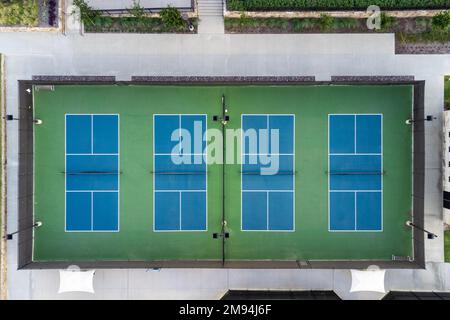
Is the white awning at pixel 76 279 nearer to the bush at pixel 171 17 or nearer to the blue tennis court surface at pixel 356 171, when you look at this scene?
the blue tennis court surface at pixel 356 171

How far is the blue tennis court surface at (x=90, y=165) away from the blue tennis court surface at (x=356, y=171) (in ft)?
30.7

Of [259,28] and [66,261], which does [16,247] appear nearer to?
[66,261]

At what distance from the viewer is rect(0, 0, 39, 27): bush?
572 inches

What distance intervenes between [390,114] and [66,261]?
597 inches

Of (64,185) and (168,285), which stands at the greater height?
(64,185)

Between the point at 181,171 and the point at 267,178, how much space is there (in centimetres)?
372

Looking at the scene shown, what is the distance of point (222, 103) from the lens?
14.6 meters

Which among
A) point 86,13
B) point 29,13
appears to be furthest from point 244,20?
point 29,13

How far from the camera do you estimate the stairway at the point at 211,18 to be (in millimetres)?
14828

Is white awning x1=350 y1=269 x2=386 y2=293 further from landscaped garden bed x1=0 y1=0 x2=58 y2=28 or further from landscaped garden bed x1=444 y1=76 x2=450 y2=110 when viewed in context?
landscaped garden bed x1=0 y1=0 x2=58 y2=28

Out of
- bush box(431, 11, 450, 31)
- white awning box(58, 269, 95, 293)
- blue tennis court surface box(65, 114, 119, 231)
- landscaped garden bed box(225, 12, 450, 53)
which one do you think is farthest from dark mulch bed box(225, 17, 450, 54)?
white awning box(58, 269, 95, 293)

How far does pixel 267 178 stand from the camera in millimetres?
14742
